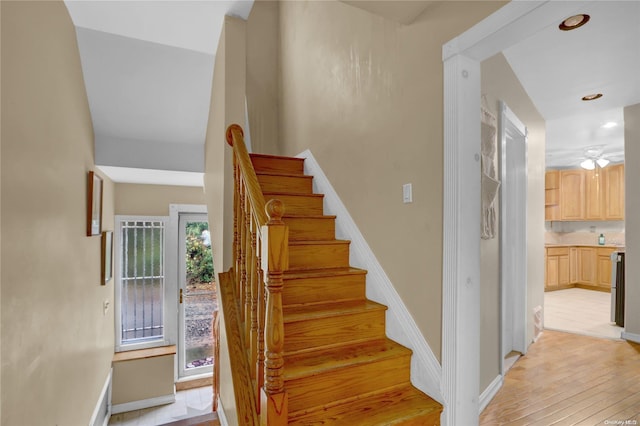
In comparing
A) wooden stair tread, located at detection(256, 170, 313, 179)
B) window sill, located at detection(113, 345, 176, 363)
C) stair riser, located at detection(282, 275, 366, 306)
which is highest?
wooden stair tread, located at detection(256, 170, 313, 179)

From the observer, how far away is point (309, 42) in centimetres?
334

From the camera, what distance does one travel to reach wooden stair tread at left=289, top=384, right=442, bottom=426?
5.16 ft

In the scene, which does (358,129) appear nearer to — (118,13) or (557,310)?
(118,13)

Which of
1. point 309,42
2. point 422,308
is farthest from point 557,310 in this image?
point 309,42

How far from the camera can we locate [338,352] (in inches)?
73.2

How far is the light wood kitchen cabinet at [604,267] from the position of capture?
234 inches

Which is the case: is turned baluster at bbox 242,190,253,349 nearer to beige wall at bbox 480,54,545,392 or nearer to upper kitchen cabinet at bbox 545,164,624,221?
beige wall at bbox 480,54,545,392

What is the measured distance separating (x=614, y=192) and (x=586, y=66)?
4829mm

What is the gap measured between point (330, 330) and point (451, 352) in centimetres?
64

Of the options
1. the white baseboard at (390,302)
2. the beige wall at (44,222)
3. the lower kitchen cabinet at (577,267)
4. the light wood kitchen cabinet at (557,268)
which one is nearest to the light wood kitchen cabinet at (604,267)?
the lower kitchen cabinet at (577,267)

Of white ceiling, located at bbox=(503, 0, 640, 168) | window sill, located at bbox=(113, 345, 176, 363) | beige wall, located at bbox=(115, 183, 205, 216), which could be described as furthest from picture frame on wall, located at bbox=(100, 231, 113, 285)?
white ceiling, located at bbox=(503, 0, 640, 168)

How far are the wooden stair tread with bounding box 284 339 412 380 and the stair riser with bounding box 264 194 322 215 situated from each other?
1185 mm

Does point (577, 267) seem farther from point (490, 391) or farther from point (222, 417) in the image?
point (222, 417)

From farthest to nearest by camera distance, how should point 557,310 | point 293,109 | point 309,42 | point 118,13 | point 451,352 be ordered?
point 557,310
point 293,109
point 309,42
point 118,13
point 451,352
